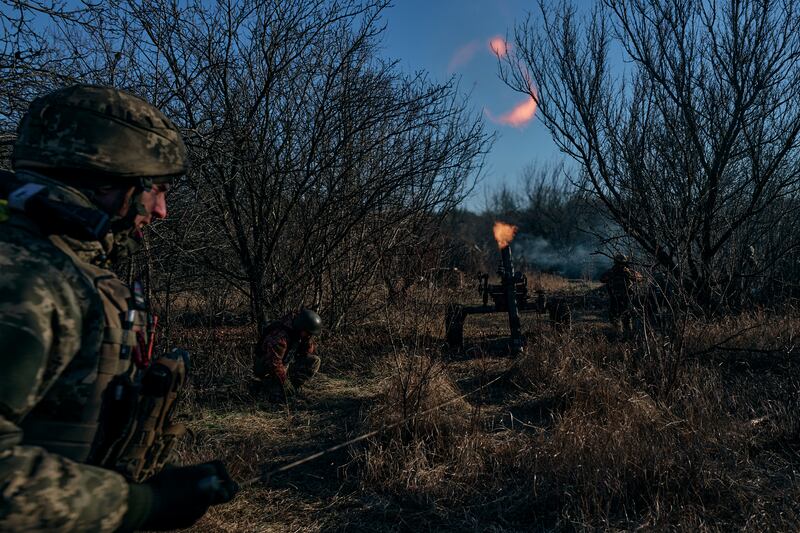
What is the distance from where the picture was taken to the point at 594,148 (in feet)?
26.9

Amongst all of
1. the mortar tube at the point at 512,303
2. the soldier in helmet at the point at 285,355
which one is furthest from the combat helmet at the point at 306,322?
the mortar tube at the point at 512,303

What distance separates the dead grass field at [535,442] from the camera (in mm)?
3121

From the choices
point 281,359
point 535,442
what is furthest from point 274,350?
point 535,442

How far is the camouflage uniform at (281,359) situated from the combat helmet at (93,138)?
3730mm

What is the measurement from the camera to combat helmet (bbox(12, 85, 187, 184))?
1.52 meters

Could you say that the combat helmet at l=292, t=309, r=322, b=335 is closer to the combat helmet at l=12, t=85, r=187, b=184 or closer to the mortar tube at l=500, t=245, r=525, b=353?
the mortar tube at l=500, t=245, r=525, b=353

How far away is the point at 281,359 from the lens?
17.5 feet

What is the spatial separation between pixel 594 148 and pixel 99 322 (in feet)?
26.2

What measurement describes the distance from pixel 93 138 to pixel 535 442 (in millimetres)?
3378

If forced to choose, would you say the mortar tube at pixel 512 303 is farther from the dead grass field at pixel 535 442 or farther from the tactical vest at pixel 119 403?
the tactical vest at pixel 119 403

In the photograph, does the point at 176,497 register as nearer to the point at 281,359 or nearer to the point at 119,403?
the point at 119,403

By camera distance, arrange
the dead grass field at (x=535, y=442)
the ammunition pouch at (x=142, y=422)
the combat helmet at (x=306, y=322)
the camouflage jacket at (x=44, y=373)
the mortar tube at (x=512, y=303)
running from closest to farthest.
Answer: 1. the camouflage jacket at (x=44, y=373)
2. the ammunition pouch at (x=142, y=422)
3. the dead grass field at (x=535, y=442)
4. the combat helmet at (x=306, y=322)
5. the mortar tube at (x=512, y=303)

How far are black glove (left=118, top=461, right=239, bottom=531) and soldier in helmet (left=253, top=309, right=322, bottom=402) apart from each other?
153 inches

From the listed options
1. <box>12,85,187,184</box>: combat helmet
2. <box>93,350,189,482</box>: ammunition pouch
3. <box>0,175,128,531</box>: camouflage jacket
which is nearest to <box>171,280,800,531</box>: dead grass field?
<box>93,350,189,482</box>: ammunition pouch
